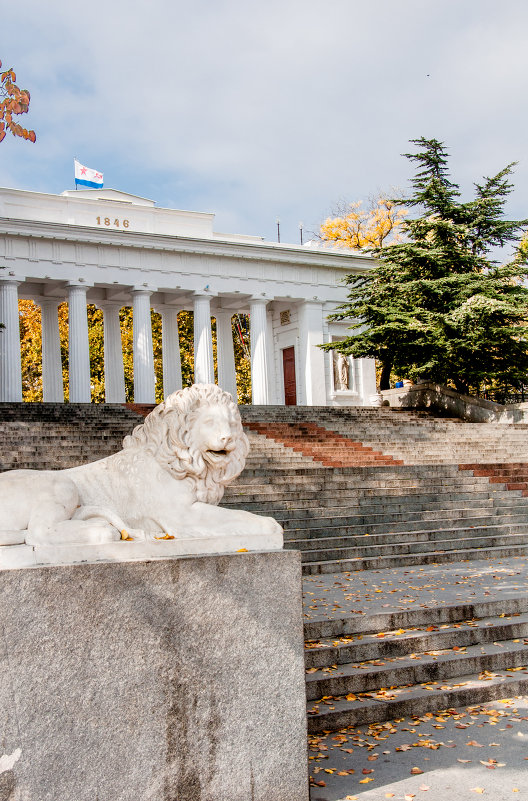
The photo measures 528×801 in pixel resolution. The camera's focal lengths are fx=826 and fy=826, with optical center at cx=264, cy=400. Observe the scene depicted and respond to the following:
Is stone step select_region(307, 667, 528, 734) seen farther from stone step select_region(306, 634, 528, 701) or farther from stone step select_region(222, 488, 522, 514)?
stone step select_region(222, 488, 522, 514)

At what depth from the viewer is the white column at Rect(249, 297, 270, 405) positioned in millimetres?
42250

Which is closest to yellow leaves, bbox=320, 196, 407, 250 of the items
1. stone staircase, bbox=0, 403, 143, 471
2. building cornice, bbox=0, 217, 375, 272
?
building cornice, bbox=0, 217, 375, 272

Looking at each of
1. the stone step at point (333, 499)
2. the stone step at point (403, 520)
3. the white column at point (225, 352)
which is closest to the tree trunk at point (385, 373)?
the white column at point (225, 352)

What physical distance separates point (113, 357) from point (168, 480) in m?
37.2

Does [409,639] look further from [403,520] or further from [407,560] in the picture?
[403,520]

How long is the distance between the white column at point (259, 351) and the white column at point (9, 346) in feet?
39.5

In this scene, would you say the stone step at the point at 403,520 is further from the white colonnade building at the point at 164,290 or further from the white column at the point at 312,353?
the white column at the point at 312,353

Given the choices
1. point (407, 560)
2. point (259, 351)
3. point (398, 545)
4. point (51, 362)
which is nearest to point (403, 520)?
point (398, 545)

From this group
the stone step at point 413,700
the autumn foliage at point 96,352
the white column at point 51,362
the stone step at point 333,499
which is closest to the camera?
the stone step at point 413,700

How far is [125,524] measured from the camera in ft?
15.6

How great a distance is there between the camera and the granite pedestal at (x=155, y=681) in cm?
404

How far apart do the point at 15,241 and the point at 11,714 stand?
114 feet

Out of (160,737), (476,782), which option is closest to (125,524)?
(160,737)

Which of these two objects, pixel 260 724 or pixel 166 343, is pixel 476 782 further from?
pixel 166 343
